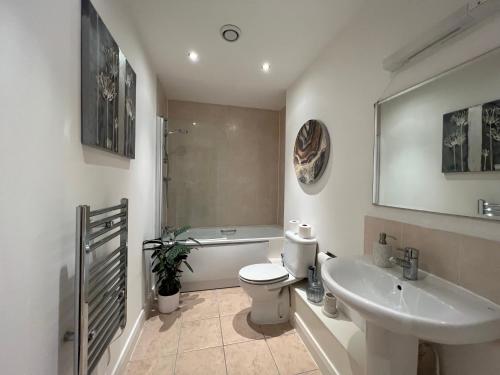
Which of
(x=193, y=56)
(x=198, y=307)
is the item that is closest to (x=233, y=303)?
(x=198, y=307)

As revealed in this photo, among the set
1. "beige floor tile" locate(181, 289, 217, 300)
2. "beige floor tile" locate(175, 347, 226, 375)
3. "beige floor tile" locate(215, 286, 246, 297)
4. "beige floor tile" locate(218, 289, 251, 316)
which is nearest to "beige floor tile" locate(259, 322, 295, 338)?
"beige floor tile" locate(218, 289, 251, 316)

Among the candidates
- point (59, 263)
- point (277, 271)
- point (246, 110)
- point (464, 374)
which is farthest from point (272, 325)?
point (246, 110)

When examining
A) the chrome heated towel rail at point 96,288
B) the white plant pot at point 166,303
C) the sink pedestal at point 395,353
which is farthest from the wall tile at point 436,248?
the white plant pot at point 166,303

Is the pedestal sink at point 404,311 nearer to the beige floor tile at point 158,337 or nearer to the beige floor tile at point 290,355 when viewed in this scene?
the beige floor tile at point 290,355

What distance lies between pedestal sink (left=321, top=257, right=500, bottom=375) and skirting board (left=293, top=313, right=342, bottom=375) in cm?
53

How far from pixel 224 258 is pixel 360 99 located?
2.11 meters

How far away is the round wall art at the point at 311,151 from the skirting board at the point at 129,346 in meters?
1.96

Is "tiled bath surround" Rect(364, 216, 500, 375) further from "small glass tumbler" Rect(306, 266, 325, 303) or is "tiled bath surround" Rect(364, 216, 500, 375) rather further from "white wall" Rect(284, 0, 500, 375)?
"small glass tumbler" Rect(306, 266, 325, 303)

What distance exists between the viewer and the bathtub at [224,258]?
2.45 metres

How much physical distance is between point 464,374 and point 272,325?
53.4 inches

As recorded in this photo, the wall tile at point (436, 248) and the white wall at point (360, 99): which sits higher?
the white wall at point (360, 99)

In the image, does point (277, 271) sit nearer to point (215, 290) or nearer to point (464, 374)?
point (215, 290)

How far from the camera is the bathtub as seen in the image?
8.03 feet

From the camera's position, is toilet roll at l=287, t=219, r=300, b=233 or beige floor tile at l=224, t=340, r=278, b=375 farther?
toilet roll at l=287, t=219, r=300, b=233
